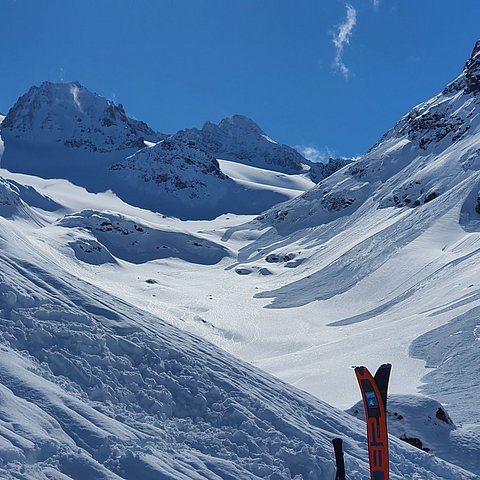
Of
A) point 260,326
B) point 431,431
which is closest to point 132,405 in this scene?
point 431,431

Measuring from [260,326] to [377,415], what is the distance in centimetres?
5646

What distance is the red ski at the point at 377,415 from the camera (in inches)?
436

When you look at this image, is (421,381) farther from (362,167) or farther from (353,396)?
(362,167)

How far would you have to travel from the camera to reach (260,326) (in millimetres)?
67250

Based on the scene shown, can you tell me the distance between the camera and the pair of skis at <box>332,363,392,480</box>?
11.1 m

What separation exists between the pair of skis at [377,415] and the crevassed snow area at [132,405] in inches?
50.2

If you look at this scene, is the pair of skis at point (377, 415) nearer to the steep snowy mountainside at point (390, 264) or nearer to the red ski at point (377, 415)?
the red ski at point (377, 415)

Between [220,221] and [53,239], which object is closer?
[53,239]

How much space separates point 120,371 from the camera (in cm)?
1277

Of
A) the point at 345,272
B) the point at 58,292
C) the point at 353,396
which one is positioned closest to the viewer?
the point at 58,292

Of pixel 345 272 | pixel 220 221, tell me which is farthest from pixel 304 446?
pixel 220 221

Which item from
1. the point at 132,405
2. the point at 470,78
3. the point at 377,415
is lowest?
the point at 132,405

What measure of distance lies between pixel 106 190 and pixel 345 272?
106185 millimetres

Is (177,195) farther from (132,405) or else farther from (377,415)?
(377,415)
